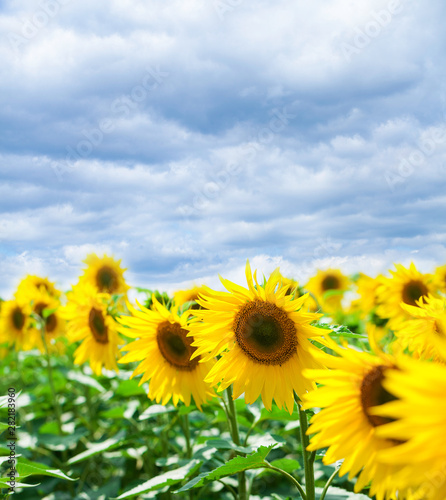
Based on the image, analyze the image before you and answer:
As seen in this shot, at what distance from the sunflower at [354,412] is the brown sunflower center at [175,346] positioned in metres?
1.51

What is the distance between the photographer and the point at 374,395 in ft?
4.96

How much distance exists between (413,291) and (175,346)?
8.37 ft

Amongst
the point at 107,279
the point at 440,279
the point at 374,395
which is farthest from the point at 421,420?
the point at 107,279

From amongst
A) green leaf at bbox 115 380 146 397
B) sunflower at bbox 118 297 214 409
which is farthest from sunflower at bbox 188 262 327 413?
green leaf at bbox 115 380 146 397

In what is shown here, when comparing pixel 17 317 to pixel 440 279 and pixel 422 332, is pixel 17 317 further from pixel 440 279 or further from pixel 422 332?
pixel 422 332

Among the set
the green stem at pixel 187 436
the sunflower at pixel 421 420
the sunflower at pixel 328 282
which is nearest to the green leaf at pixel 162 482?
the green stem at pixel 187 436

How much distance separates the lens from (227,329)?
2.42m

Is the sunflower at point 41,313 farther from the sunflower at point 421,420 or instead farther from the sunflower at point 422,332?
the sunflower at point 421,420

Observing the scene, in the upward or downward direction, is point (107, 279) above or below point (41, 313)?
above

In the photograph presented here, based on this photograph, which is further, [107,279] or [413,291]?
[107,279]

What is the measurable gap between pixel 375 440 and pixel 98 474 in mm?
4292

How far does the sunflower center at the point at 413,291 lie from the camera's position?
4.58m

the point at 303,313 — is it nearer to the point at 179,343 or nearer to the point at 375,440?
the point at 375,440

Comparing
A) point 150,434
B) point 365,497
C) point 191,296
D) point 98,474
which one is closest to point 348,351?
point 365,497
